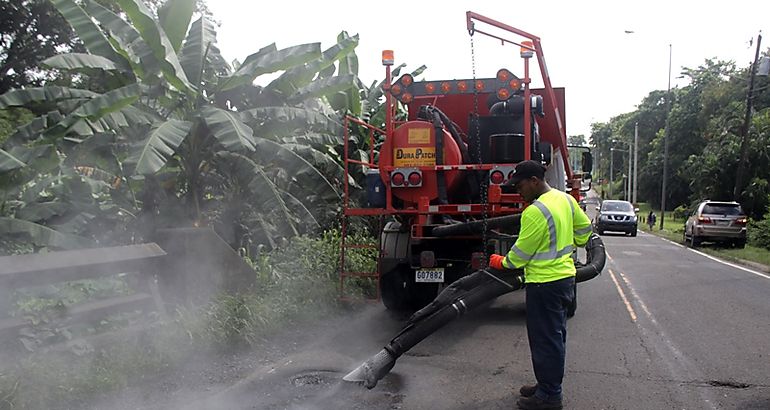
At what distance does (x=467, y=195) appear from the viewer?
8.09 m

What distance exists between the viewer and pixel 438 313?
543 centimetres

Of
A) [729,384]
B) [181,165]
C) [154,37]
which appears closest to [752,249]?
[729,384]

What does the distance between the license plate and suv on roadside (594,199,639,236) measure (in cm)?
2205

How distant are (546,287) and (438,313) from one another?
98cm

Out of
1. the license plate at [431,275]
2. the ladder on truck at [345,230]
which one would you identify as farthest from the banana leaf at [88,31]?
the license plate at [431,275]

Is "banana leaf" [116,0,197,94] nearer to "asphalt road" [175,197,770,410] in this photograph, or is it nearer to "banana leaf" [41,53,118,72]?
"banana leaf" [41,53,118,72]

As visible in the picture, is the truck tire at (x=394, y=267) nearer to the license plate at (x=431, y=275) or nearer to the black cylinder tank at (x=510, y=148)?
the license plate at (x=431, y=275)

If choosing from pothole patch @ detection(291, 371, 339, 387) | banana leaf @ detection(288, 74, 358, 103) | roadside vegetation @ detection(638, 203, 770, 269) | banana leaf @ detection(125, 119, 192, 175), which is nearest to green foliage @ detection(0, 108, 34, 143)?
banana leaf @ detection(288, 74, 358, 103)

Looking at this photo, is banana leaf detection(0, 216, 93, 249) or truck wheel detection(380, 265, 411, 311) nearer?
banana leaf detection(0, 216, 93, 249)

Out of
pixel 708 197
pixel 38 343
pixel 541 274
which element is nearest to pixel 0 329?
pixel 38 343

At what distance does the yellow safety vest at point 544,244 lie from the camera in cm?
485

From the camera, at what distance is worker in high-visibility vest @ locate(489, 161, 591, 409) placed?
189 inches

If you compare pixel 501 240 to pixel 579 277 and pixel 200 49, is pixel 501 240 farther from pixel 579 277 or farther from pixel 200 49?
pixel 200 49

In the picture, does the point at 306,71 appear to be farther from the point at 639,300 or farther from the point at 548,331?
the point at 639,300
